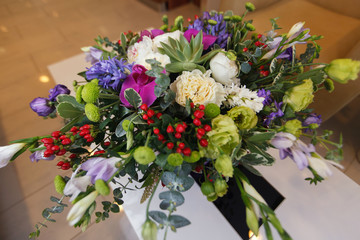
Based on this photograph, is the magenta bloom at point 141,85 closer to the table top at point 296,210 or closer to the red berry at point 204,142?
the red berry at point 204,142

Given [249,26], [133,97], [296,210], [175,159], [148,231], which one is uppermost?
[249,26]

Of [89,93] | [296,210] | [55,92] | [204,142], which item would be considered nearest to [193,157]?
[204,142]

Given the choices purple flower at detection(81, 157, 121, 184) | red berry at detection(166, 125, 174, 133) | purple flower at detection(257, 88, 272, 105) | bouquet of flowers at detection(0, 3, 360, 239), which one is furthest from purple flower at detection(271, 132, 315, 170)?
purple flower at detection(81, 157, 121, 184)

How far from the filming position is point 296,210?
0.68m

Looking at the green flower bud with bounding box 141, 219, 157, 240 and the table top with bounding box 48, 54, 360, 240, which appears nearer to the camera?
the green flower bud with bounding box 141, 219, 157, 240

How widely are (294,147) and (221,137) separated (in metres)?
0.14

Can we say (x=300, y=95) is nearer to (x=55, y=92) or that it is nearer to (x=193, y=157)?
(x=193, y=157)

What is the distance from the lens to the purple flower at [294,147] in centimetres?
38

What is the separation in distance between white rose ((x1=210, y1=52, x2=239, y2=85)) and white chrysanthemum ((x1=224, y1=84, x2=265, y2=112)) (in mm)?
26

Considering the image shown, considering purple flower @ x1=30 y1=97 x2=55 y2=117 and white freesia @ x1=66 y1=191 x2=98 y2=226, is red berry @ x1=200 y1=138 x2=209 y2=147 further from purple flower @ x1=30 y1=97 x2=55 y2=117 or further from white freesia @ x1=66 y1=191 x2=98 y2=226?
purple flower @ x1=30 y1=97 x2=55 y2=117

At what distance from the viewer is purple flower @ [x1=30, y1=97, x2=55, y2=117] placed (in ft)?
1.69

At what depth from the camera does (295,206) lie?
0.69 m

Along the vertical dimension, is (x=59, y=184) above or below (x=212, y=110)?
below

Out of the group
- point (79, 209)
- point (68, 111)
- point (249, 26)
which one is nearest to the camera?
point (79, 209)
